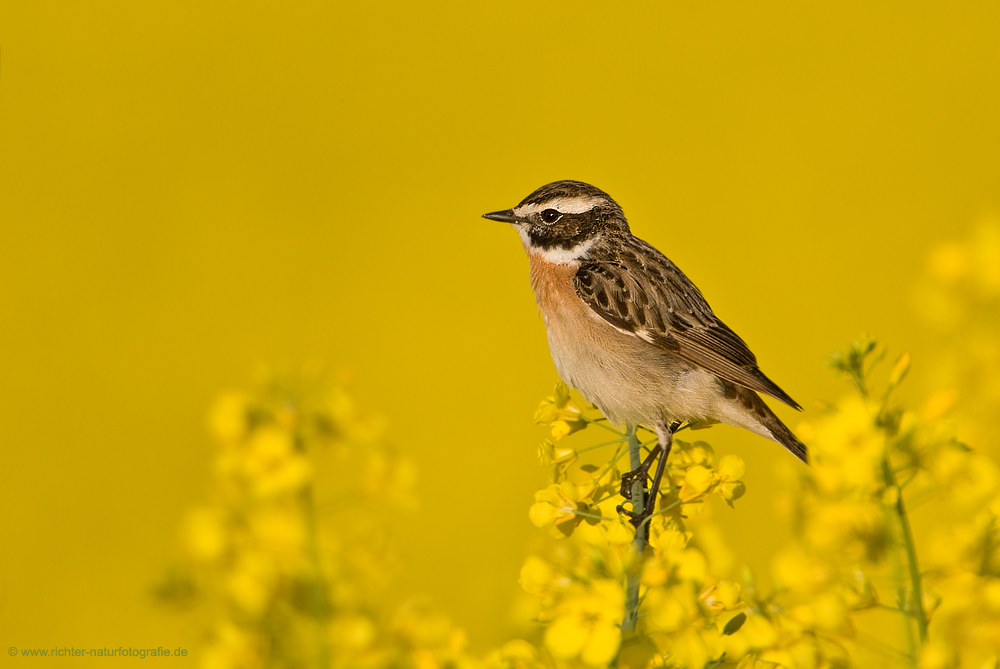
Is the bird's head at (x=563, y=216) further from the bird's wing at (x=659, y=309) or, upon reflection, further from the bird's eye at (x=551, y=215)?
the bird's wing at (x=659, y=309)

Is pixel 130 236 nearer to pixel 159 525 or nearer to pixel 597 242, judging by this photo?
pixel 159 525

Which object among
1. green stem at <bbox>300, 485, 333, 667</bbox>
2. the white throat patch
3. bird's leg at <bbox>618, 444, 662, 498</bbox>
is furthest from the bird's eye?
green stem at <bbox>300, 485, 333, 667</bbox>

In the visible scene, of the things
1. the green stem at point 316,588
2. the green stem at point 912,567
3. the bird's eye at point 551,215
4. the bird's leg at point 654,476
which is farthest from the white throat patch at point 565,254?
the green stem at point 912,567

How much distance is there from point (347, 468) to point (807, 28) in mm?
8174

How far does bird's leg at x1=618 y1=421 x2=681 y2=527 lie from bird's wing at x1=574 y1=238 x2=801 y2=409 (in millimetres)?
365

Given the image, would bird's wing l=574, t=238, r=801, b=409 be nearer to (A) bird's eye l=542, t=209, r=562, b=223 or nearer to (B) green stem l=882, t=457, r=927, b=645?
(A) bird's eye l=542, t=209, r=562, b=223

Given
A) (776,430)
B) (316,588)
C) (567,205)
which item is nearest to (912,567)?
(316,588)

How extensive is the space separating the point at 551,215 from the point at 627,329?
609 millimetres

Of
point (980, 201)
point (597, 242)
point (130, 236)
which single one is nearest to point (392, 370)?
point (130, 236)

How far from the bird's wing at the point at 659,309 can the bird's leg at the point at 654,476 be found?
0.36 metres

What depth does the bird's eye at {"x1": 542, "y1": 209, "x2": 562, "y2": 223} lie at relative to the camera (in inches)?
155

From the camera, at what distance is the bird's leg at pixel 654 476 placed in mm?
2354

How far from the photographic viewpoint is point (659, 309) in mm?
3807

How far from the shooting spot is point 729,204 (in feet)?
32.9
